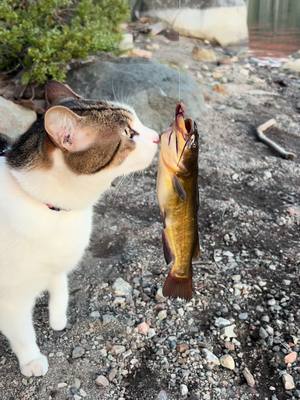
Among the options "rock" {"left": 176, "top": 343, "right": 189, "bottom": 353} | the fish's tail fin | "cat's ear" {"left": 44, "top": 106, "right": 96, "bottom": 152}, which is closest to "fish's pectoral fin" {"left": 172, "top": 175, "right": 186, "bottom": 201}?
"cat's ear" {"left": 44, "top": 106, "right": 96, "bottom": 152}

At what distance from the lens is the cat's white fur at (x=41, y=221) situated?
1.97 m

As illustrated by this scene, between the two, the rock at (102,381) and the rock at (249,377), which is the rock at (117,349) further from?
the rock at (249,377)

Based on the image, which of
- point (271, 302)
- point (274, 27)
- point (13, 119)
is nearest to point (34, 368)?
point (271, 302)

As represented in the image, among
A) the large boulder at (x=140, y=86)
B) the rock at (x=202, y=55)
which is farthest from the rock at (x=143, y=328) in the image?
the rock at (x=202, y=55)

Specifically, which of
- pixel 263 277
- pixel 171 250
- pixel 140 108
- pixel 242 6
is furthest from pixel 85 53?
pixel 242 6

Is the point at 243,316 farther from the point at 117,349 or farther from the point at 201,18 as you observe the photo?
the point at 201,18

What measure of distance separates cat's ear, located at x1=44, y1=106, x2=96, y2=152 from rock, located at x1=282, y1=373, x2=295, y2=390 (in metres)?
1.48

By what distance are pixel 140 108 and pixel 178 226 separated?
2972 millimetres

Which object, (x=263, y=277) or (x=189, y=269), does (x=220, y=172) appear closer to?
(x=263, y=277)

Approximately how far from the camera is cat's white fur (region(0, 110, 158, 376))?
6.47 feet

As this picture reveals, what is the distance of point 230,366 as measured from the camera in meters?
2.53

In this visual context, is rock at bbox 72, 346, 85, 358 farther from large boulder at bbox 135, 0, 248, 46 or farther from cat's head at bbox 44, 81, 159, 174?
large boulder at bbox 135, 0, 248, 46

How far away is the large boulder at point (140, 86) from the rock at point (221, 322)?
100 inches

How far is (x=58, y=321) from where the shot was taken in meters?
2.62
